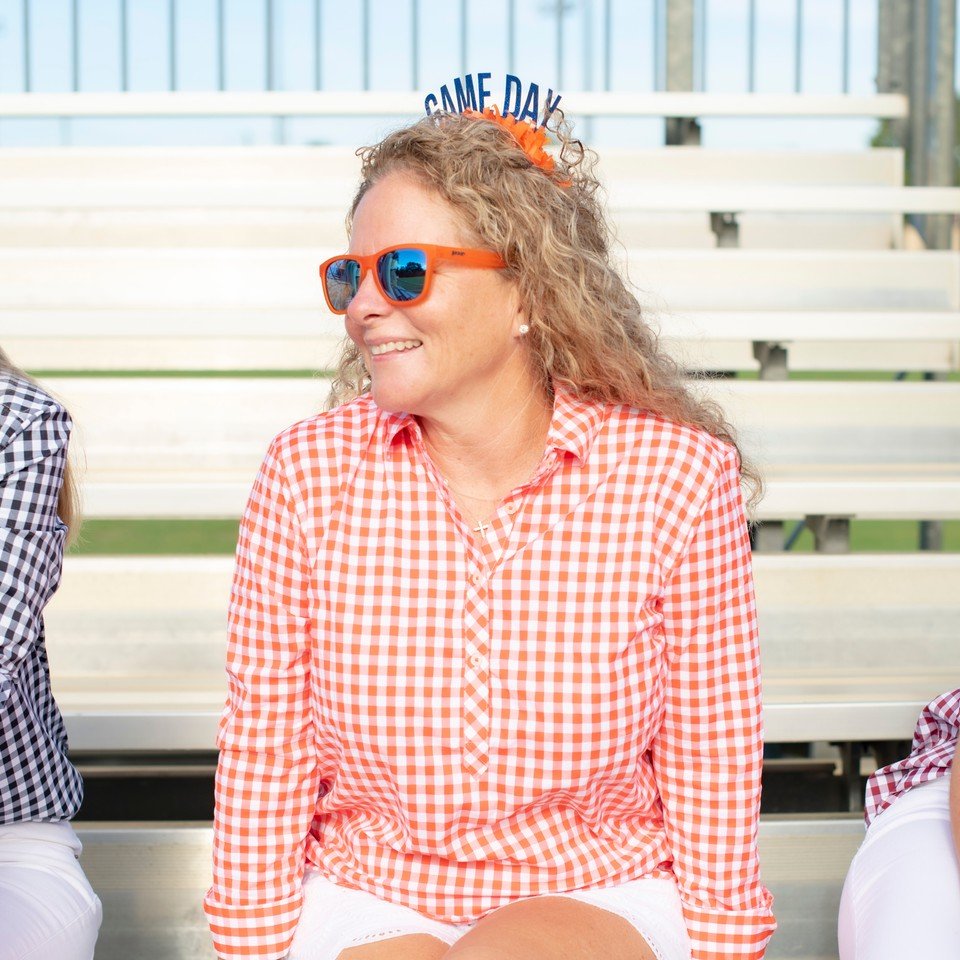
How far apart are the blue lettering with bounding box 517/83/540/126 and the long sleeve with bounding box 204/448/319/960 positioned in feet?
1.53

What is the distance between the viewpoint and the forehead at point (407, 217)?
4.22ft

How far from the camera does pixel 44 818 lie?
1442 mm

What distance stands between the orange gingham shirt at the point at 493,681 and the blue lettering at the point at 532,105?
0.32m

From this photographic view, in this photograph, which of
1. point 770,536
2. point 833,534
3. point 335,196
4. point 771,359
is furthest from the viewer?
point 335,196

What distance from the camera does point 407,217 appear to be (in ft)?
4.23

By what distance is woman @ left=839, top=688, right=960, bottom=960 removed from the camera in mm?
1256

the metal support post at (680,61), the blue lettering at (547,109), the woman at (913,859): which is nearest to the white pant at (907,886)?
the woman at (913,859)

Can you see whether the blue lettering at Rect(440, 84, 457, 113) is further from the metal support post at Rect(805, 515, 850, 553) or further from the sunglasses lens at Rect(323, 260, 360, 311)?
the metal support post at Rect(805, 515, 850, 553)

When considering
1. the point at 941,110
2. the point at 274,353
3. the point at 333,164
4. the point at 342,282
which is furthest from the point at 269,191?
the point at 342,282

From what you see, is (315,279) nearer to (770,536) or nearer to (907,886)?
(770,536)

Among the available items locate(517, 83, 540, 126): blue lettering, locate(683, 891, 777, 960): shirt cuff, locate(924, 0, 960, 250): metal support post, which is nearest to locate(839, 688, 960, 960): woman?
locate(683, 891, 777, 960): shirt cuff

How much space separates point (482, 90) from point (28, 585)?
72 cm

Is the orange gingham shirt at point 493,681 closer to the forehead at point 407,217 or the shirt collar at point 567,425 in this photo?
the shirt collar at point 567,425

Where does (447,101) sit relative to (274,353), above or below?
above
